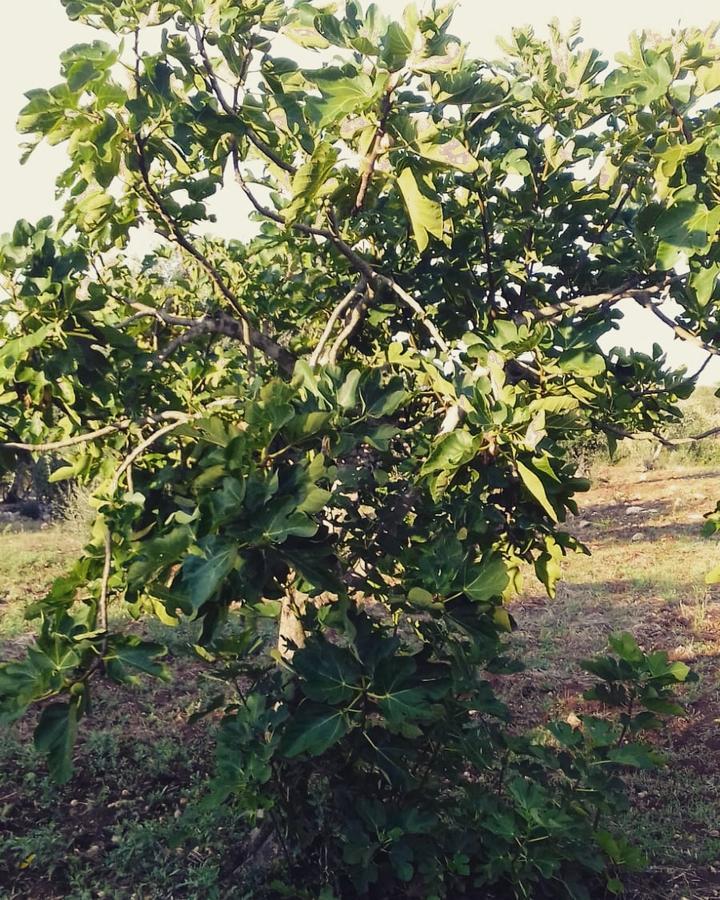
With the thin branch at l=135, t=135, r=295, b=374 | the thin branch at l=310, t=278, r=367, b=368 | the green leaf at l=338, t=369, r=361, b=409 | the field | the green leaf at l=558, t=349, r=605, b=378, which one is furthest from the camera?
the field

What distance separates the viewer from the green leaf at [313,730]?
1.81 metres

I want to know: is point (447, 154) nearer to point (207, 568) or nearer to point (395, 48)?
point (395, 48)

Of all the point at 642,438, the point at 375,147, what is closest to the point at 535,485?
the point at 375,147

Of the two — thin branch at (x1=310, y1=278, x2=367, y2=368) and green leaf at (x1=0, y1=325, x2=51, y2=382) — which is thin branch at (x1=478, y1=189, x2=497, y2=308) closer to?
thin branch at (x1=310, y1=278, x2=367, y2=368)

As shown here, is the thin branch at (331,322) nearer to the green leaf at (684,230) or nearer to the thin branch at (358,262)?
the thin branch at (358,262)

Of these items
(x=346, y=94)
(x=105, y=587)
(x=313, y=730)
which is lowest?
(x=313, y=730)

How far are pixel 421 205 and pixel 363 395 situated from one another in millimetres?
460

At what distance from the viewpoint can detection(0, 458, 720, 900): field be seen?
2709 millimetres

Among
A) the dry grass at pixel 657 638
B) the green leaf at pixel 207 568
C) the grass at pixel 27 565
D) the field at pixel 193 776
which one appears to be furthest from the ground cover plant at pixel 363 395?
the grass at pixel 27 565

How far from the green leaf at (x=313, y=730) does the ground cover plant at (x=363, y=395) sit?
1cm

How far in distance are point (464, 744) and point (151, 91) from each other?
6.14 feet

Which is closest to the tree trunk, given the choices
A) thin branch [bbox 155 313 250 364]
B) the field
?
the field

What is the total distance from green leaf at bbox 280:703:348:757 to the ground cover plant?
13 mm

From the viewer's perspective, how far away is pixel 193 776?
132 inches
